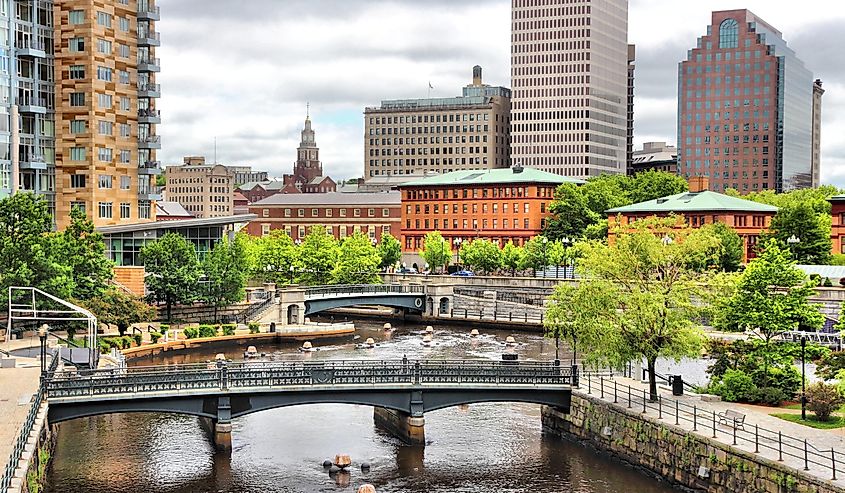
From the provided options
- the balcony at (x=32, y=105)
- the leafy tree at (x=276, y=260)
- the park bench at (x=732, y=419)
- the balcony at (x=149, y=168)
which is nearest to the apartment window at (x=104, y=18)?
the balcony at (x=32, y=105)

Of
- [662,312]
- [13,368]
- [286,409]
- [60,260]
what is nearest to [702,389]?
[662,312]

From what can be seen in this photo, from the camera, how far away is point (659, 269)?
64.9 metres

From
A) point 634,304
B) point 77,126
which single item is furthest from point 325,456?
point 77,126

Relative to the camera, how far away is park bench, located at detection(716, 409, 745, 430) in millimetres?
48625

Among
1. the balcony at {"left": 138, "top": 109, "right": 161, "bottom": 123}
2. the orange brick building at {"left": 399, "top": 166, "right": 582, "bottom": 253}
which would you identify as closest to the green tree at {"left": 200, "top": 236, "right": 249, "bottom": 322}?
the balcony at {"left": 138, "top": 109, "right": 161, "bottom": 123}

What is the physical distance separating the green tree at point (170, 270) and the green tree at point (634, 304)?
4741cm

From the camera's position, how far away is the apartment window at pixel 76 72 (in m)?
112

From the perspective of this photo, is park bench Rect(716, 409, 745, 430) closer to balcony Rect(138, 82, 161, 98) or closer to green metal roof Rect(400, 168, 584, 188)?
balcony Rect(138, 82, 161, 98)

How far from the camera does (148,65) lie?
390 ft

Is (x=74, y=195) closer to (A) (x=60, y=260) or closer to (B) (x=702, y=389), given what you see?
(A) (x=60, y=260)

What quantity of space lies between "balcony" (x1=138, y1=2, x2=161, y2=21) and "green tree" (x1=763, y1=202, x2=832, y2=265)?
225 ft

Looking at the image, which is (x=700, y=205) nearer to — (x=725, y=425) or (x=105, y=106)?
(x=105, y=106)

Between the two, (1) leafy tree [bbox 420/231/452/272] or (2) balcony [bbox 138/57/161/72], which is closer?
(2) balcony [bbox 138/57/161/72]

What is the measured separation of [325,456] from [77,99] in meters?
68.6
